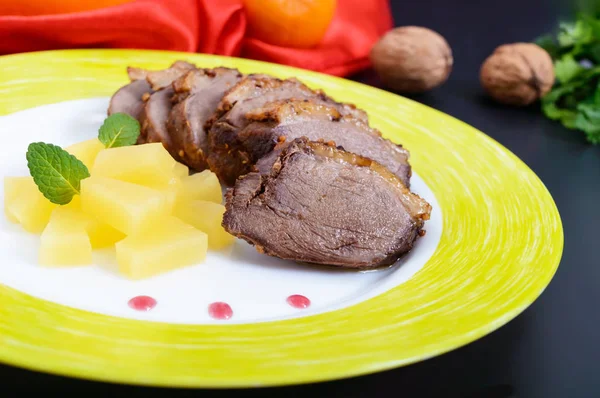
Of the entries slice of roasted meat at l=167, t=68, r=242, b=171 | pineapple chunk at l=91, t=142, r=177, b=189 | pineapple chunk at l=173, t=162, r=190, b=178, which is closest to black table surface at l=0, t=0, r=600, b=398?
pineapple chunk at l=91, t=142, r=177, b=189

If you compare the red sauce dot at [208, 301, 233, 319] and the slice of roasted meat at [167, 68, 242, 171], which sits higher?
the slice of roasted meat at [167, 68, 242, 171]

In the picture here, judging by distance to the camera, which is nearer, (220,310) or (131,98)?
(220,310)

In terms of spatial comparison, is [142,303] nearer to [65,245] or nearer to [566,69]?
[65,245]

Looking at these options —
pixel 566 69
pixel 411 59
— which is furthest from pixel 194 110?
pixel 566 69

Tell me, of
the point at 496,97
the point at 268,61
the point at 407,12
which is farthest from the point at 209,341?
the point at 407,12

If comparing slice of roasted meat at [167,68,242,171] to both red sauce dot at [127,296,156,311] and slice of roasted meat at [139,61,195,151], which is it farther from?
red sauce dot at [127,296,156,311]

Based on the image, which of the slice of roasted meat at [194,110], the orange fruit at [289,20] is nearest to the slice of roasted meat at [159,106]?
the slice of roasted meat at [194,110]
